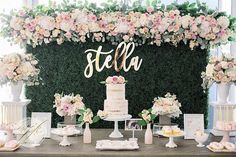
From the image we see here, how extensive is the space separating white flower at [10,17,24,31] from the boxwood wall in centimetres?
26

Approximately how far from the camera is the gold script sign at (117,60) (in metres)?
4.04

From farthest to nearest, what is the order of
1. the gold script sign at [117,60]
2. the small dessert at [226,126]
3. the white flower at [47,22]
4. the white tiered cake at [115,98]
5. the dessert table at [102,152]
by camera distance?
the gold script sign at [117,60] → the white flower at [47,22] → the white tiered cake at [115,98] → the small dessert at [226,126] → the dessert table at [102,152]

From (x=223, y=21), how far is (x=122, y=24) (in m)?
0.95

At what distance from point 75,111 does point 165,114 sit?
803 mm

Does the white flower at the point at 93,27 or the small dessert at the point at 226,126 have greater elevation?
the white flower at the point at 93,27

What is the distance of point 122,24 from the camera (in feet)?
12.9

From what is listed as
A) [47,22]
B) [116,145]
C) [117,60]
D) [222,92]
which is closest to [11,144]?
[116,145]

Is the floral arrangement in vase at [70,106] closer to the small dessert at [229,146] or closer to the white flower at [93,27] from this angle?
the white flower at [93,27]

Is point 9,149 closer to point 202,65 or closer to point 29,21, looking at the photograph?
point 29,21

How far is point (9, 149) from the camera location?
10.1ft

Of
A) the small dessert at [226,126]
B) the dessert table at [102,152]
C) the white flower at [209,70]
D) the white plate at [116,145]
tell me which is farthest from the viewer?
the white flower at [209,70]

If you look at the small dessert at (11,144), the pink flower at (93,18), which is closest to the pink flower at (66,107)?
the small dessert at (11,144)

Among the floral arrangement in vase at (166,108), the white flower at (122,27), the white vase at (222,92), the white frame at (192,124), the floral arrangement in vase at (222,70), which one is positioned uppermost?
the white flower at (122,27)

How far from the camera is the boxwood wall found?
13.5ft
